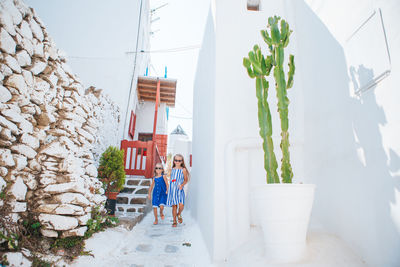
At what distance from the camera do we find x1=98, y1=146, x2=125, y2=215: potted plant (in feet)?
11.4

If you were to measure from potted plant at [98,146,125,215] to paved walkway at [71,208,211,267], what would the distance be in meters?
0.60

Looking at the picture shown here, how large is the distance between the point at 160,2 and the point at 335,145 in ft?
34.2

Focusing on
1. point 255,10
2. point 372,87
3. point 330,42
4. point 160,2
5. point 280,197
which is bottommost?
point 280,197

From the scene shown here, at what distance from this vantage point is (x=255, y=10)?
308cm

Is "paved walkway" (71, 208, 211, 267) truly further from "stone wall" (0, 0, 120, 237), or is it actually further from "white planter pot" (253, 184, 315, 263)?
"white planter pot" (253, 184, 315, 263)

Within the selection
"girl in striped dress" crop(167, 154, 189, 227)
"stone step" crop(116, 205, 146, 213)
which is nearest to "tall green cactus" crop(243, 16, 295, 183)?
"girl in striped dress" crop(167, 154, 189, 227)

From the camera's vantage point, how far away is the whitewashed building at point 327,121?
1.53 metres

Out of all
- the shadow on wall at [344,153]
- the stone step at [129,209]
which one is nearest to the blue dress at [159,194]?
the stone step at [129,209]

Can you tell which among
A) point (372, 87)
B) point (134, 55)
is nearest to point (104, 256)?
point (372, 87)

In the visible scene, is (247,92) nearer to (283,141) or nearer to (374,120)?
(283,141)

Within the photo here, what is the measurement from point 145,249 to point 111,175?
1.41 meters

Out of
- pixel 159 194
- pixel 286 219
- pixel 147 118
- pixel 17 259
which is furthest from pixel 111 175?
pixel 147 118

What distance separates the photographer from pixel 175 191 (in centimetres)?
417

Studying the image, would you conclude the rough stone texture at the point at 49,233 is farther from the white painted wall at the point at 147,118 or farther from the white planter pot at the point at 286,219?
the white painted wall at the point at 147,118
